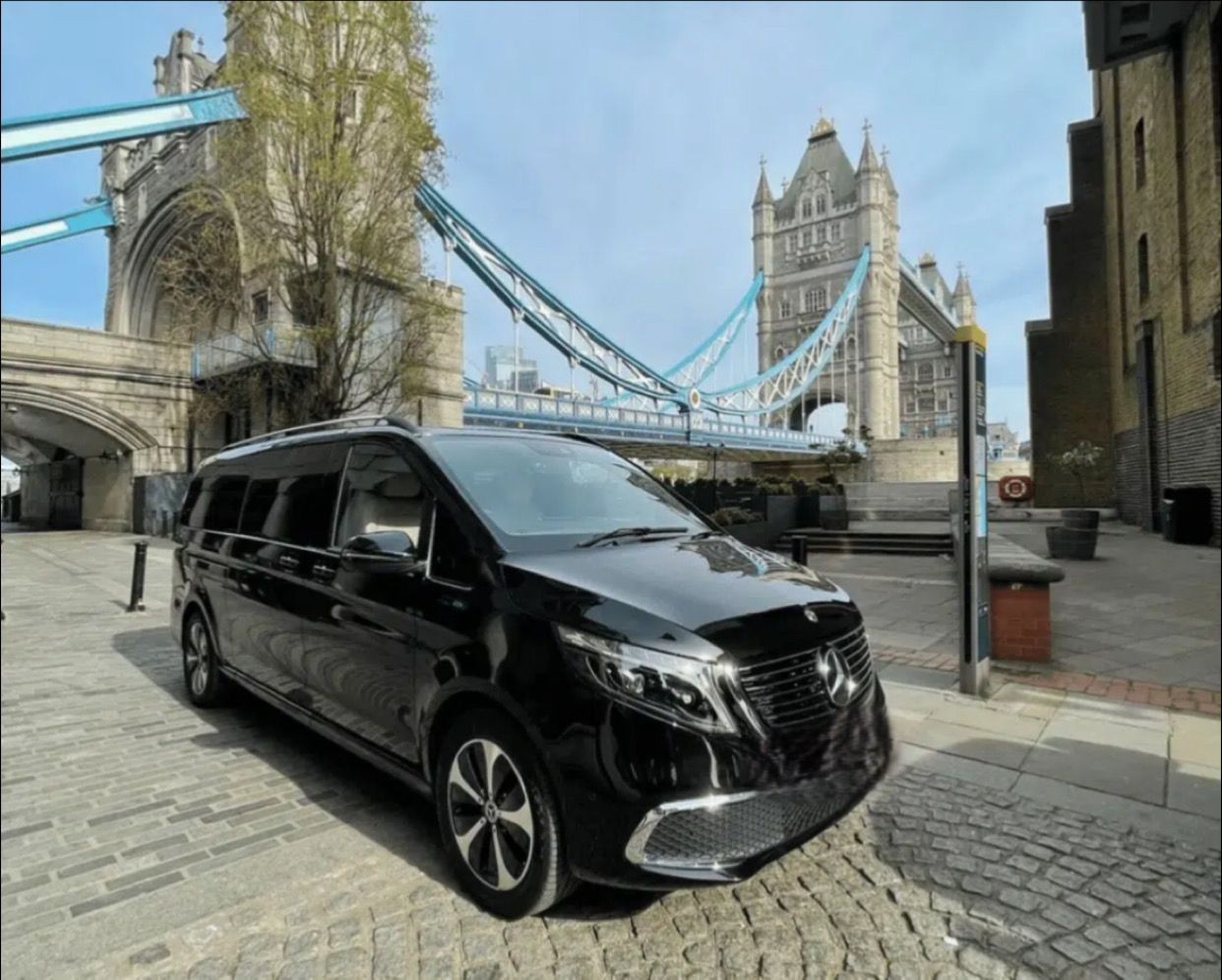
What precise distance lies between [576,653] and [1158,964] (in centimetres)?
192

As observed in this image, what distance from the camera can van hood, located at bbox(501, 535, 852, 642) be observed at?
6.81 feet

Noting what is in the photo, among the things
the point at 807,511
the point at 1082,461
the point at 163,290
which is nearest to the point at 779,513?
the point at 807,511

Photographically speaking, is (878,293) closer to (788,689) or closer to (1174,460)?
(1174,460)

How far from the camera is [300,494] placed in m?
3.49

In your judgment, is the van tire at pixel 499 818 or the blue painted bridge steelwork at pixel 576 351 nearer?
the van tire at pixel 499 818

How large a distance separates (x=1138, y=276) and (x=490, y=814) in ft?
58.3

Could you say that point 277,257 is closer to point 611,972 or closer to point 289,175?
point 289,175

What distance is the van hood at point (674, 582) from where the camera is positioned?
81.7 inches

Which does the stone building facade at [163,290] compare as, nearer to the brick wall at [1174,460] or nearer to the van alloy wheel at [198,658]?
the van alloy wheel at [198,658]

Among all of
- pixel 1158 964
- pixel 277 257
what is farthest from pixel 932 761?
pixel 277 257

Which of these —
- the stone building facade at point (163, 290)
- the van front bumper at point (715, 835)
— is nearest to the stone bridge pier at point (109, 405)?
the stone building facade at point (163, 290)

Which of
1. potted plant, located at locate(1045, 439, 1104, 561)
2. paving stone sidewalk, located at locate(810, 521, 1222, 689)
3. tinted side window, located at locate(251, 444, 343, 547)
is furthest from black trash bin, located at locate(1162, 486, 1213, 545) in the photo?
tinted side window, located at locate(251, 444, 343, 547)

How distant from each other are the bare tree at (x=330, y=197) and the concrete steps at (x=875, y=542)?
9035 millimetres

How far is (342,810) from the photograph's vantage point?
3.05 metres
